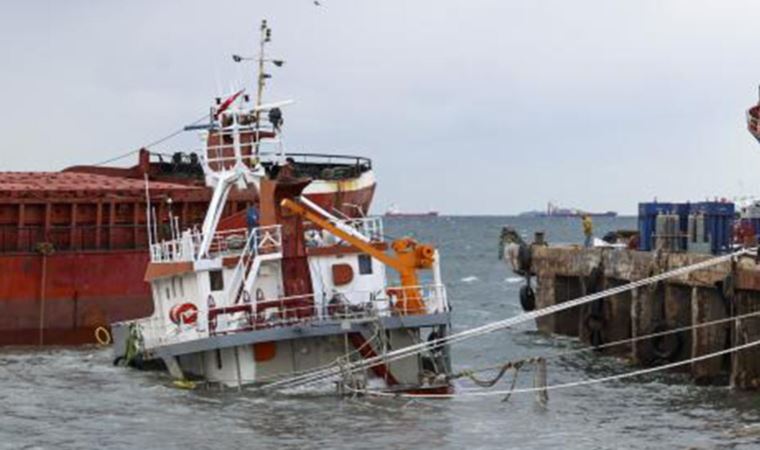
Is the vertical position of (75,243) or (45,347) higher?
(75,243)

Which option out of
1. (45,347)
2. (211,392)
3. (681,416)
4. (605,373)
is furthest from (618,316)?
(45,347)

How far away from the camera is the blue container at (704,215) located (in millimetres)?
36469

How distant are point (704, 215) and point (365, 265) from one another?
9.93 metres

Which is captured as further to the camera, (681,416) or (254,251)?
(254,251)

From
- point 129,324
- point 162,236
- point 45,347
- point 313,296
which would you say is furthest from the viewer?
point 162,236

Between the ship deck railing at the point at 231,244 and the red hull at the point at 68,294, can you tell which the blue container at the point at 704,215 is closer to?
the ship deck railing at the point at 231,244

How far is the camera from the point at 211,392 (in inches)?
1200

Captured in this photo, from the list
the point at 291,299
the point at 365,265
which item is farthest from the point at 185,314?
the point at 365,265

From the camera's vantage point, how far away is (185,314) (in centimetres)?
3148

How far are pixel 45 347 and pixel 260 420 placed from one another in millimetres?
18054

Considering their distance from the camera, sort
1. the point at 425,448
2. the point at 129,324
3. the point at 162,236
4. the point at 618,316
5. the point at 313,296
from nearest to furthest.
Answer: the point at 425,448 < the point at 313,296 < the point at 129,324 < the point at 618,316 < the point at 162,236

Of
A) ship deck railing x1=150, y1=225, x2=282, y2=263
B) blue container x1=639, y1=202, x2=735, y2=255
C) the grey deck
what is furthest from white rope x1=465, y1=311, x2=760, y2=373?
ship deck railing x1=150, y1=225, x2=282, y2=263

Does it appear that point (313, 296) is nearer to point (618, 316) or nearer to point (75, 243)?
point (618, 316)

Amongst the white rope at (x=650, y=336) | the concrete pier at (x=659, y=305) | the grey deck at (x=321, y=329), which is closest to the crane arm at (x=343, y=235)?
the grey deck at (x=321, y=329)
